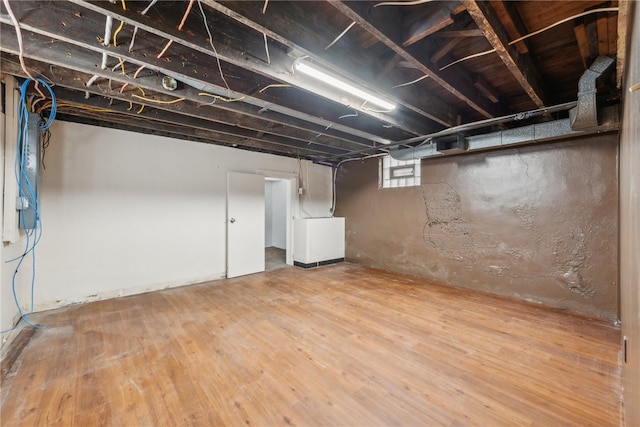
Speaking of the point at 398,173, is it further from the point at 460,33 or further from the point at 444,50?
the point at 460,33

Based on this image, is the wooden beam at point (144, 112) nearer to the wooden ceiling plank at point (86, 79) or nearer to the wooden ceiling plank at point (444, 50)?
the wooden ceiling plank at point (86, 79)

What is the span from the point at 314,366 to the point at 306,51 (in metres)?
2.24

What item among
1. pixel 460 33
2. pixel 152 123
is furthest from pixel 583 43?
pixel 152 123

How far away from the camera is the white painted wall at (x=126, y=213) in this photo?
3.02 m

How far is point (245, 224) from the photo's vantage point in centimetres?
451

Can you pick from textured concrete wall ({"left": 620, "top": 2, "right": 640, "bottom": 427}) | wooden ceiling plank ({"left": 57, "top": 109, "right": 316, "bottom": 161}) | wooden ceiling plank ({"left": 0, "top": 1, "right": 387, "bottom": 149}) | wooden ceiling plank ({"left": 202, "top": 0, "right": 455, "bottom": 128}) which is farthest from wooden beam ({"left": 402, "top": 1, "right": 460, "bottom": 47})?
wooden ceiling plank ({"left": 57, "top": 109, "right": 316, "bottom": 161})

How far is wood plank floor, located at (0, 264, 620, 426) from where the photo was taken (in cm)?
147

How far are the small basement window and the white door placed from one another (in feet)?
7.72

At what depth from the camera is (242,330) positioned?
8.07 ft

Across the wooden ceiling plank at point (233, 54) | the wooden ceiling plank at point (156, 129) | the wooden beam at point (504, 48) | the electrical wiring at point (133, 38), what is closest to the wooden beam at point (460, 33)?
the wooden beam at point (504, 48)

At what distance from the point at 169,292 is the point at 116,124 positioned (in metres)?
2.40

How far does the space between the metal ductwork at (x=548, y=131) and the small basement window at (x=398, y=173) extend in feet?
1.22

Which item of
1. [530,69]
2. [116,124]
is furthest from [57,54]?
[530,69]

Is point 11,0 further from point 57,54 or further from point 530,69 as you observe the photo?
point 530,69
